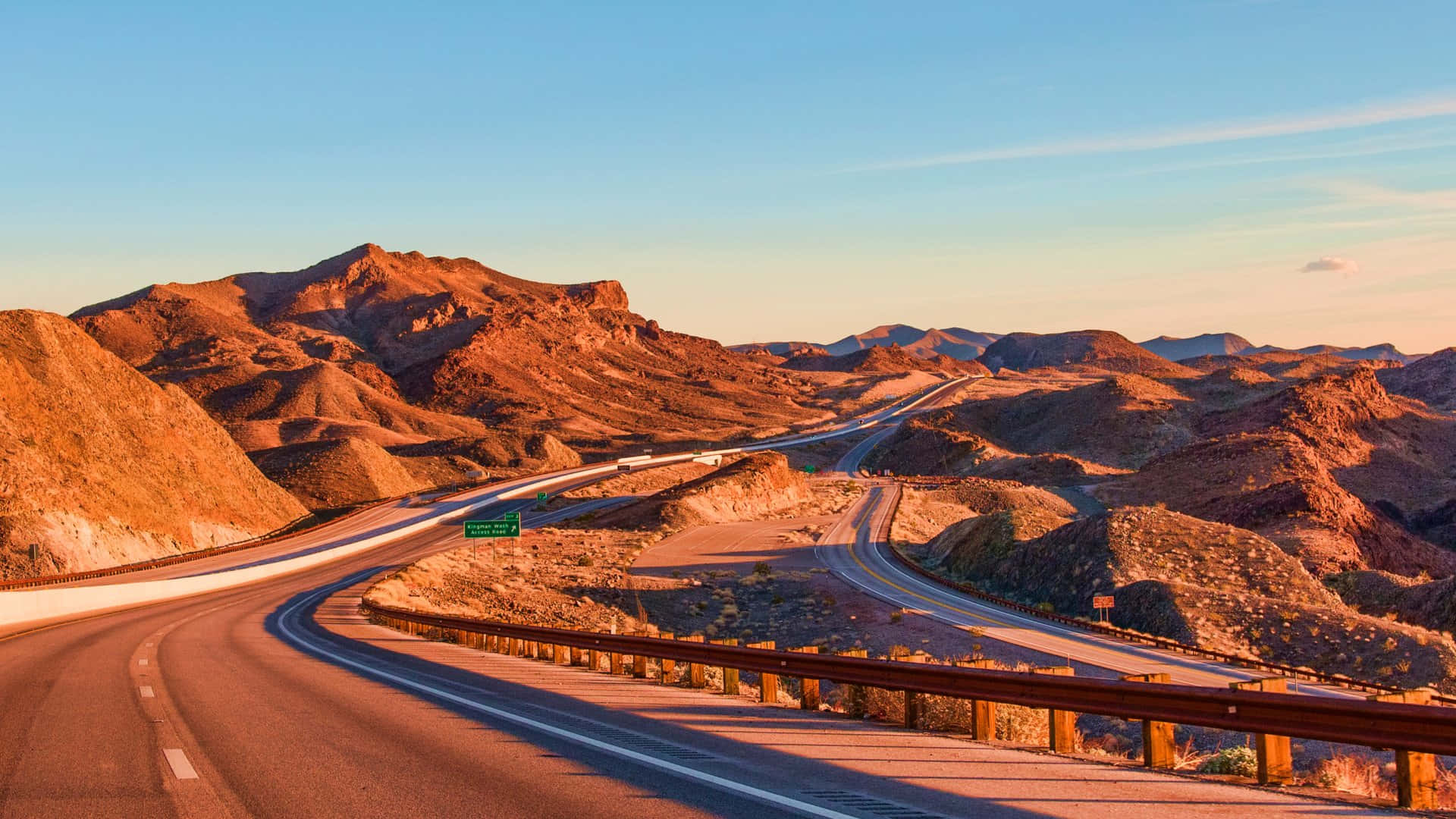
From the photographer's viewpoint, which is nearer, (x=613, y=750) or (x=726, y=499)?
(x=613, y=750)

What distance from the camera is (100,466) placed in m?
70.1

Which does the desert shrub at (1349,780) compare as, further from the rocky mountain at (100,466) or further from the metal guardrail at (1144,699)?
the rocky mountain at (100,466)

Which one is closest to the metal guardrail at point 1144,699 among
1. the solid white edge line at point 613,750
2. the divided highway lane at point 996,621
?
the solid white edge line at point 613,750

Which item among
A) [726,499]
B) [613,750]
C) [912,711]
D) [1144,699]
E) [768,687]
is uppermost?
[1144,699]

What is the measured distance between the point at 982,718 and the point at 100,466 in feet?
230

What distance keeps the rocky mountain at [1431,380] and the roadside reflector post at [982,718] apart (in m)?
160

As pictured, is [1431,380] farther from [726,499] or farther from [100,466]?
[100,466]

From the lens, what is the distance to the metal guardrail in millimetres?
7613

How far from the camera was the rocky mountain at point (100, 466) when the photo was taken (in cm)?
6162

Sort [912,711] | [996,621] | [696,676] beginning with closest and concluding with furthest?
[912,711] → [696,676] → [996,621]

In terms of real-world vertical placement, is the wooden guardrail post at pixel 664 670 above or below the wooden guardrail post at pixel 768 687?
below

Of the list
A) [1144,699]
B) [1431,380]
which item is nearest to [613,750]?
[1144,699]

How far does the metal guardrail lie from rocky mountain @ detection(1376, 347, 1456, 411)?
15967cm

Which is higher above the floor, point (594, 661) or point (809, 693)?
point (809, 693)
